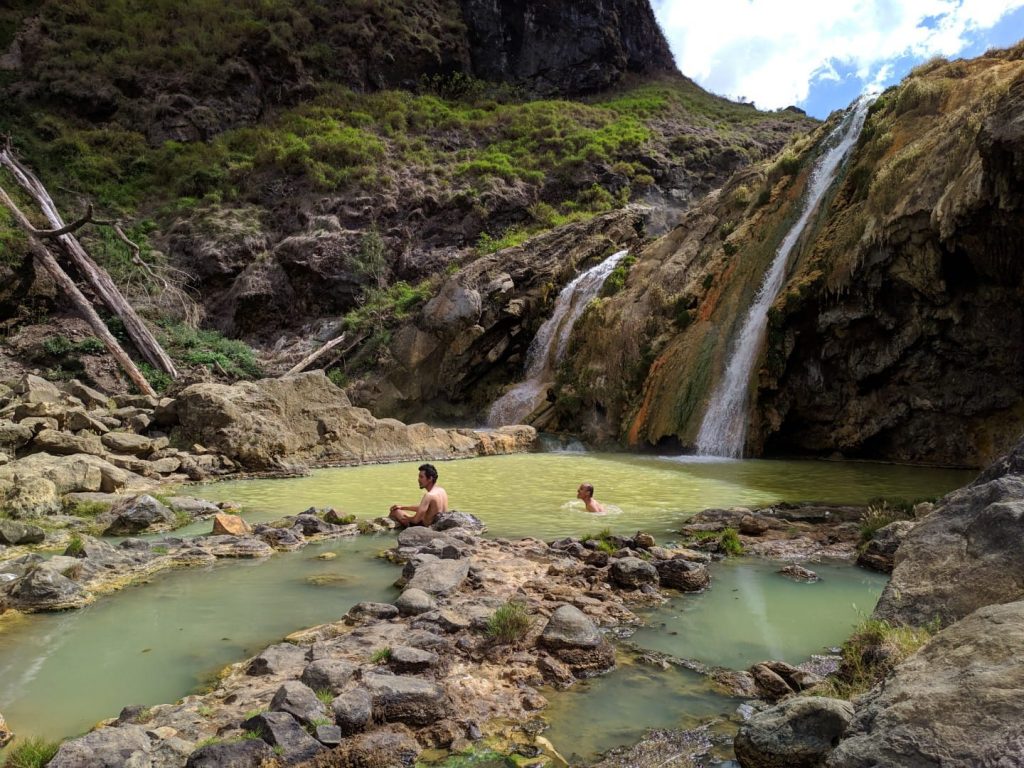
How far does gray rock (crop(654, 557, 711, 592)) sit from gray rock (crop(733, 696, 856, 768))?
3.01 m

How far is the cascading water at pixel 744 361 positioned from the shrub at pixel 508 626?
14.1 metres

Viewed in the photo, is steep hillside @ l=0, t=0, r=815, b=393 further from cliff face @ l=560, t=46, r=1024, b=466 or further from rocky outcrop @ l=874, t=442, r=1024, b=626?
rocky outcrop @ l=874, t=442, r=1024, b=626

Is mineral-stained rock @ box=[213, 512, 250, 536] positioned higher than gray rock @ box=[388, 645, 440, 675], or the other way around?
gray rock @ box=[388, 645, 440, 675]

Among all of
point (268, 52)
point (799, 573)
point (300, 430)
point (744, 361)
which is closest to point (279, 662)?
point (799, 573)

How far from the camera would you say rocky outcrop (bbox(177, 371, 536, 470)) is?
14.7 m

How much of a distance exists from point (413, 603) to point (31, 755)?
2614mm

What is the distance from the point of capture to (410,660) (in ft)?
13.6

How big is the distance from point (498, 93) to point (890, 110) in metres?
35.0

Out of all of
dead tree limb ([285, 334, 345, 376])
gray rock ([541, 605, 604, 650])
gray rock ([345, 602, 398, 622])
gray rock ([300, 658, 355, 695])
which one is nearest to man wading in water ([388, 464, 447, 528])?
gray rock ([345, 602, 398, 622])

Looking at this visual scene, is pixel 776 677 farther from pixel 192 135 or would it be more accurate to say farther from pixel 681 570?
pixel 192 135

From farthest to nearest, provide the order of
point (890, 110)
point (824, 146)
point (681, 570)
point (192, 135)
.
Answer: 1. point (192, 135)
2. point (824, 146)
3. point (890, 110)
4. point (681, 570)

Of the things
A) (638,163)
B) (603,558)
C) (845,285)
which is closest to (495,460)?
(845,285)

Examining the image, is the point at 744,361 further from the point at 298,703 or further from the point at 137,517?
the point at 298,703

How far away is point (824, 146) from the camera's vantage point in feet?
68.9
